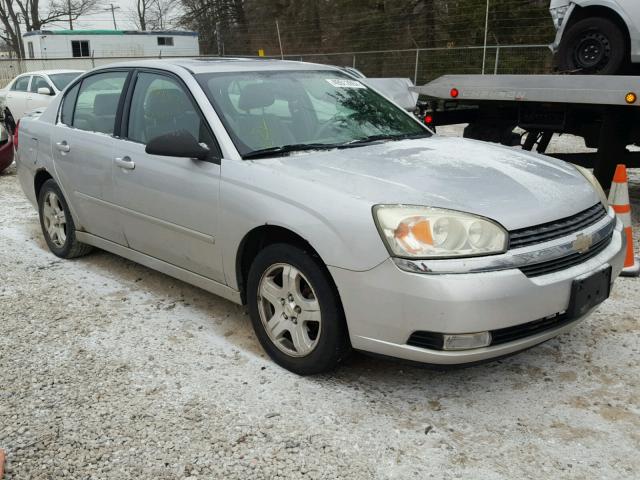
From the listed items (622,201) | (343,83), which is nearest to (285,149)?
(343,83)

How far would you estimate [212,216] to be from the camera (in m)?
3.58

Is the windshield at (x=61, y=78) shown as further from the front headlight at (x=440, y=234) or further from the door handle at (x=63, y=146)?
the front headlight at (x=440, y=234)

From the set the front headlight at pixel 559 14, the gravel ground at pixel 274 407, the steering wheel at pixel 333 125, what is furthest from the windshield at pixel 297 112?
the front headlight at pixel 559 14

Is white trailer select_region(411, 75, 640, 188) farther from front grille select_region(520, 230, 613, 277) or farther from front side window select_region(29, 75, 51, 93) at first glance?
front side window select_region(29, 75, 51, 93)

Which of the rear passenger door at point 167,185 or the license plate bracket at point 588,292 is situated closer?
the license plate bracket at point 588,292

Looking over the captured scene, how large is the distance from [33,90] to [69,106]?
10.2 metres

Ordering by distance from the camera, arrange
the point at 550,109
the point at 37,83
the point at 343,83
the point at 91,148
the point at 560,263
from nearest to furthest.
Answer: the point at 560,263, the point at 343,83, the point at 91,148, the point at 550,109, the point at 37,83

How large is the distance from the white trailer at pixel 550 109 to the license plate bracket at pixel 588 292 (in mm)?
3263

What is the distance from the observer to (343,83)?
4.43 m

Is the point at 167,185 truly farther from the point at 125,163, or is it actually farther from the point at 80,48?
the point at 80,48

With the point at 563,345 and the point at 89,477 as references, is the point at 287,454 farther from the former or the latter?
the point at 563,345

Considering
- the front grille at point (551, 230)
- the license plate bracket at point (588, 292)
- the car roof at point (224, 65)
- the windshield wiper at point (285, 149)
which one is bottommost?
the license plate bracket at point (588, 292)

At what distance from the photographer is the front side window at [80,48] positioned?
3206 cm

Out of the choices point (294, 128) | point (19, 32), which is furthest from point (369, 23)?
point (19, 32)
